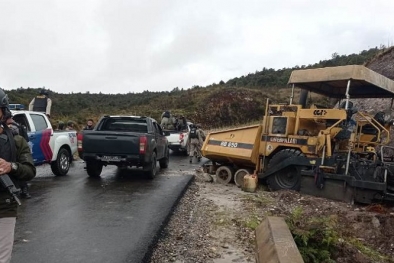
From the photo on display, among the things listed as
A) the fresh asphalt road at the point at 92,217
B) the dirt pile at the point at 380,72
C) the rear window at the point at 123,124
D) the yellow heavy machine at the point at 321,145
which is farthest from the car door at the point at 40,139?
the dirt pile at the point at 380,72

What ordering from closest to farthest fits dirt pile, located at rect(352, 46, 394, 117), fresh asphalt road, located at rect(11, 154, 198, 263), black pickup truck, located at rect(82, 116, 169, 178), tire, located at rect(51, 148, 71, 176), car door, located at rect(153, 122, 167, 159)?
fresh asphalt road, located at rect(11, 154, 198, 263), black pickup truck, located at rect(82, 116, 169, 178), tire, located at rect(51, 148, 71, 176), car door, located at rect(153, 122, 167, 159), dirt pile, located at rect(352, 46, 394, 117)

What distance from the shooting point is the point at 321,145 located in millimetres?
9664

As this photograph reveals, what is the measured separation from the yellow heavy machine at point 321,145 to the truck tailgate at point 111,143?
248 cm

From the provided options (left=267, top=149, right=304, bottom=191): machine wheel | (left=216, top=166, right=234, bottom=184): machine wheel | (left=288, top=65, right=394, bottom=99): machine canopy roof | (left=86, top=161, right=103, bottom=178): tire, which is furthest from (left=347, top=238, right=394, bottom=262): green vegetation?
(left=86, top=161, right=103, bottom=178): tire

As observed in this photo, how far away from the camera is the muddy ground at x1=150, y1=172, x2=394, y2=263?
18.7 ft

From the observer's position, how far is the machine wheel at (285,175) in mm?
10281

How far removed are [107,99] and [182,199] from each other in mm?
60130

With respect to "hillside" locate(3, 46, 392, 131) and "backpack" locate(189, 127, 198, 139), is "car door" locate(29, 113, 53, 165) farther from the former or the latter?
"hillside" locate(3, 46, 392, 131)

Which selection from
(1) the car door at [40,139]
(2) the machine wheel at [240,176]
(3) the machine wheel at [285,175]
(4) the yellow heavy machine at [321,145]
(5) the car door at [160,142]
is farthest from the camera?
(5) the car door at [160,142]

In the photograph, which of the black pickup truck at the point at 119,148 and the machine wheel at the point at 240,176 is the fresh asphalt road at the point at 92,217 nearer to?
the black pickup truck at the point at 119,148

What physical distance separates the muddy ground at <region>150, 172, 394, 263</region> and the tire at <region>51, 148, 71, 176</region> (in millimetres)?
3859

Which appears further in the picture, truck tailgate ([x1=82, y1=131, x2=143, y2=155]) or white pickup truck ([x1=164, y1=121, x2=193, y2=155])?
white pickup truck ([x1=164, y1=121, x2=193, y2=155])

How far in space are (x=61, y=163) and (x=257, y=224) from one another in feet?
21.6

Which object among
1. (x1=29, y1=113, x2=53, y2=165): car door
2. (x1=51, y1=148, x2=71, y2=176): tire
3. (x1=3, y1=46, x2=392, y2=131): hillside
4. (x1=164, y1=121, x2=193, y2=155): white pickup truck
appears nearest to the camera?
(x1=29, y1=113, x2=53, y2=165): car door
